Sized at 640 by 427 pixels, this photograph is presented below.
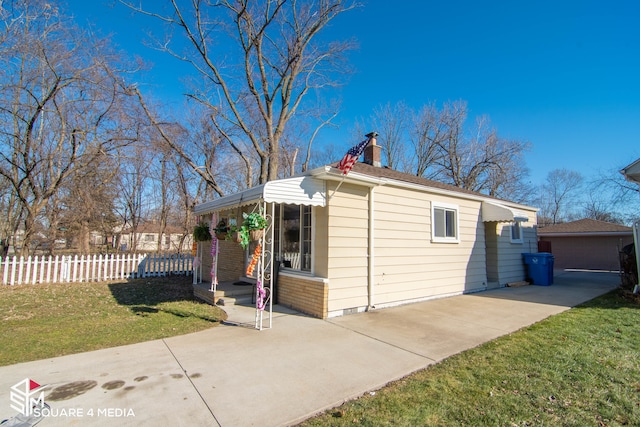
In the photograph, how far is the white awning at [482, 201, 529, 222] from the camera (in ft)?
31.8

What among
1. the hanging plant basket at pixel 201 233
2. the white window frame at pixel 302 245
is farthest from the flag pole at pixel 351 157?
the hanging plant basket at pixel 201 233

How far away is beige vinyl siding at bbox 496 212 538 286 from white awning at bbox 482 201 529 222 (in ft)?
2.92

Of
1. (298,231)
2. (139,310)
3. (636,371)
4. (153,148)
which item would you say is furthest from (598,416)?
(153,148)

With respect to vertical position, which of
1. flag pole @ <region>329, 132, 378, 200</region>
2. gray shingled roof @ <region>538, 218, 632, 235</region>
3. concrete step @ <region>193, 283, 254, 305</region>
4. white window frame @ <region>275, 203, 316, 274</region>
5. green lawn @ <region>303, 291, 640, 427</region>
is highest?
flag pole @ <region>329, 132, 378, 200</region>

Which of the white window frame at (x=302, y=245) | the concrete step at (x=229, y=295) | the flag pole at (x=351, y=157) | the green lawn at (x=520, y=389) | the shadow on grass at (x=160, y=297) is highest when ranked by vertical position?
the flag pole at (x=351, y=157)

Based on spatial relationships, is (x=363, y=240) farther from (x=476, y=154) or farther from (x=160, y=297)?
(x=476, y=154)

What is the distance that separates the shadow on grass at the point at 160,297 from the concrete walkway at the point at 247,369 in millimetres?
1170

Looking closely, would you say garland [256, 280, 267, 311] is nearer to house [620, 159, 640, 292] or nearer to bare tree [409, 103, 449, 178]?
house [620, 159, 640, 292]

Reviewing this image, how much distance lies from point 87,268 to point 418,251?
11205 millimetres

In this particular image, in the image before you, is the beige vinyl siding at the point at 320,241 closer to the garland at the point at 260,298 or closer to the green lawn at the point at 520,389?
the garland at the point at 260,298

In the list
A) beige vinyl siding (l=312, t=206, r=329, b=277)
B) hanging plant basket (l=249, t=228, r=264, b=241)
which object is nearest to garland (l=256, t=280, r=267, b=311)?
hanging plant basket (l=249, t=228, r=264, b=241)

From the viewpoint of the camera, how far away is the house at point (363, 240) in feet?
21.0

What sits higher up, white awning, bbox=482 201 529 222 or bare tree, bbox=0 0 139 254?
bare tree, bbox=0 0 139 254

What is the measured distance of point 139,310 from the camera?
22.9 ft
